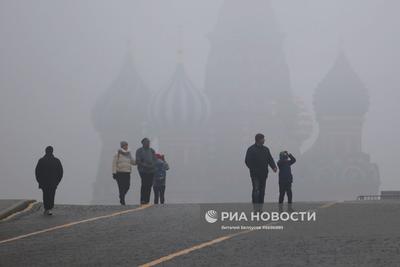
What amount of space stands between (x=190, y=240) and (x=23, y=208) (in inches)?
353

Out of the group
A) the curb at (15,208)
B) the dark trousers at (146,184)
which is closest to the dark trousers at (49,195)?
the curb at (15,208)

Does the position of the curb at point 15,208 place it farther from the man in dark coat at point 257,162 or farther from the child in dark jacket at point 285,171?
the child in dark jacket at point 285,171

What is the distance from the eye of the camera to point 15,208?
77.5 ft

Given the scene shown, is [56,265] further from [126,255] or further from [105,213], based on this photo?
[105,213]

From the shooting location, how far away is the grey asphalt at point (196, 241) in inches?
555

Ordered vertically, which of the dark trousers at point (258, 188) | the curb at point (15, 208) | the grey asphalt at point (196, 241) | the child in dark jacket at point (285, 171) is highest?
the child in dark jacket at point (285, 171)

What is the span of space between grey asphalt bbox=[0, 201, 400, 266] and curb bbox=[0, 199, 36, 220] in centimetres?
105

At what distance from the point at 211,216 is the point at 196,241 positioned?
4182 millimetres

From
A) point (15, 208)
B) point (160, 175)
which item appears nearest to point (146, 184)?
point (160, 175)

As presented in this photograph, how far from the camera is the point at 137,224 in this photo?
19.2 meters

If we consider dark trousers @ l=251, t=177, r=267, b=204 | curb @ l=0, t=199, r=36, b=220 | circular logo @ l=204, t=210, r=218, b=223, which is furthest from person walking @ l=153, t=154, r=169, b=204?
dark trousers @ l=251, t=177, r=267, b=204

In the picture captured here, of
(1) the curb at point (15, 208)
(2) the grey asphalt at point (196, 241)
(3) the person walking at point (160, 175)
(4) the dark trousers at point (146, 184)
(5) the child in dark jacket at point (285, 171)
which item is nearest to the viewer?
(2) the grey asphalt at point (196, 241)

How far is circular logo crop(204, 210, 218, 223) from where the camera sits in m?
19.6

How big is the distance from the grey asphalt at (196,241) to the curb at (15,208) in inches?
41.4
